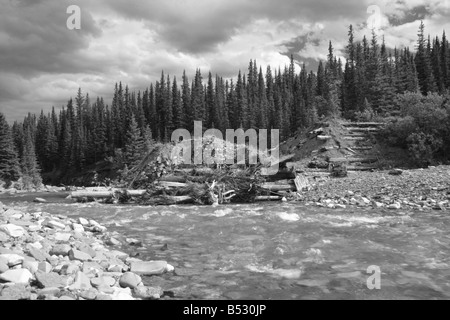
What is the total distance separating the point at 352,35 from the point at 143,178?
7736 cm

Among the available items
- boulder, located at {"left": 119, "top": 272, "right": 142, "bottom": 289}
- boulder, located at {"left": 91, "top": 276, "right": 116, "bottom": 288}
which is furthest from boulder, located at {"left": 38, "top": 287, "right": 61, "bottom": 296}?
boulder, located at {"left": 119, "top": 272, "right": 142, "bottom": 289}

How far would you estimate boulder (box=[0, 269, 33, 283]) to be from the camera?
5488mm

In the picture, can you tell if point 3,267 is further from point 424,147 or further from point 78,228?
point 424,147

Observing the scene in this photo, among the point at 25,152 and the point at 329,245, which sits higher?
the point at 25,152

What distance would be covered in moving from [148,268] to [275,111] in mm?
81799

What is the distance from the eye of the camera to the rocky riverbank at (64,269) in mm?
5328

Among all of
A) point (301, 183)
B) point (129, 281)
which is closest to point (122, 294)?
point (129, 281)

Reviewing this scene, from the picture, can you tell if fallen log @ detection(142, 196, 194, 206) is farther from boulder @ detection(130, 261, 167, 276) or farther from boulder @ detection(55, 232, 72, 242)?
boulder @ detection(130, 261, 167, 276)

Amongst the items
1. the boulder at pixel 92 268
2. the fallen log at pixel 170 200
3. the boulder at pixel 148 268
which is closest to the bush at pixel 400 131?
the fallen log at pixel 170 200

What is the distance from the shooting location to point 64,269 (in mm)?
6258
